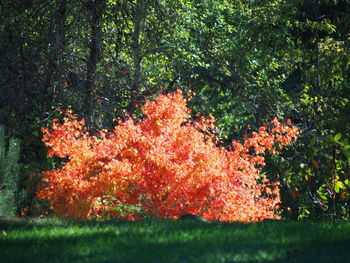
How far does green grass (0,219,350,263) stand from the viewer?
18.4 ft

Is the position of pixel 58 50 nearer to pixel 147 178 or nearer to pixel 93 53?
pixel 93 53

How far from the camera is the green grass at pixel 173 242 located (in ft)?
18.4

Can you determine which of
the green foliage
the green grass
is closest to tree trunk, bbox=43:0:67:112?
the green foliage

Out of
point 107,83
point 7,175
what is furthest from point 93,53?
point 7,175

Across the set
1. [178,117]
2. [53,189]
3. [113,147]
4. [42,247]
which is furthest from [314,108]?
[42,247]

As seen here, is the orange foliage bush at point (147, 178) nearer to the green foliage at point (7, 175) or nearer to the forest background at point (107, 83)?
the green foliage at point (7, 175)

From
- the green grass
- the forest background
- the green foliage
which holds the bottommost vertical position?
the green grass

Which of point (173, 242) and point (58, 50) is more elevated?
point (58, 50)

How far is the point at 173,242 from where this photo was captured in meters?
6.23

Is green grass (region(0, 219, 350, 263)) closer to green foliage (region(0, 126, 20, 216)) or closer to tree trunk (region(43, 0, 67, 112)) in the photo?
green foliage (region(0, 126, 20, 216))

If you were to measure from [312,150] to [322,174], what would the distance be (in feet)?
5.44

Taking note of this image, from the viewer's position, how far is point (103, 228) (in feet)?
24.4

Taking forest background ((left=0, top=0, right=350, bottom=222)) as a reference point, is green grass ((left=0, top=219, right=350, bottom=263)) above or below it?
below

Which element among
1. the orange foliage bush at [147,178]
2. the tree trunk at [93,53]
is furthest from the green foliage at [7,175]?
the tree trunk at [93,53]
